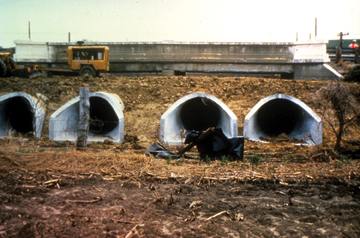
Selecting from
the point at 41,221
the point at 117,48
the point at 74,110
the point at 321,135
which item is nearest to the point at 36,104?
the point at 74,110

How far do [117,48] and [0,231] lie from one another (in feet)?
83.5

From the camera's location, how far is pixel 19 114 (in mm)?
20062

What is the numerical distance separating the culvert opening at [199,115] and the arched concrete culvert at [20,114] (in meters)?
5.57

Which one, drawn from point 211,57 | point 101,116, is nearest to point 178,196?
point 101,116

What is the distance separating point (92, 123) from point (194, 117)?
4.25 metres

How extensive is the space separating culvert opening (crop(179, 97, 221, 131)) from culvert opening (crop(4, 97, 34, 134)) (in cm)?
624

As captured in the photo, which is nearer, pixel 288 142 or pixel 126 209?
pixel 126 209

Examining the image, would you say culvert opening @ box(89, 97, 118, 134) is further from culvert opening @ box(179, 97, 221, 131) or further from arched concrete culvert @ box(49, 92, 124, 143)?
culvert opening @ box(179, 97, 221, 131)

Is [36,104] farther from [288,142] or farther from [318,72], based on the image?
[318,72]

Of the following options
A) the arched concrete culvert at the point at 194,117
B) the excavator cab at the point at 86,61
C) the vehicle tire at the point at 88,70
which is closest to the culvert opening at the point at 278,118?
the arched concrete culvert at the point at 194,117

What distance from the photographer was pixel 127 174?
9508mm

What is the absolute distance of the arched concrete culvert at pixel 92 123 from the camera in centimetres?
1703

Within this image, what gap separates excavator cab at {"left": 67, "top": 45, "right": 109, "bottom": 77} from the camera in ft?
92.1

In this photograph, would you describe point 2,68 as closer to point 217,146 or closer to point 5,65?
point 5,65
